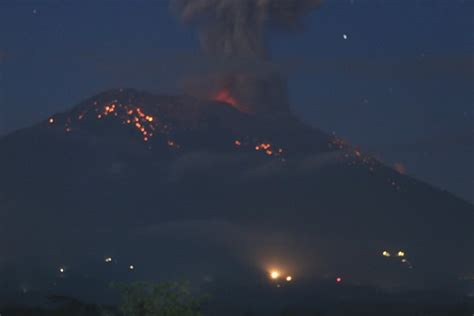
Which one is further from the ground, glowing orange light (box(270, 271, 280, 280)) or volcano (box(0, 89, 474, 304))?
volcano (box(0, 89, 474, 304))

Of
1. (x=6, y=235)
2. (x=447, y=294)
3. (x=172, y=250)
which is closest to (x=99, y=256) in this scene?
(x=172, y=250)

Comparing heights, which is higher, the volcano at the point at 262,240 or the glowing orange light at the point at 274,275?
the volcano at the point at 262,240

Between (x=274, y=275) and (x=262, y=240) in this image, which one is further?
(x=262, y=240)

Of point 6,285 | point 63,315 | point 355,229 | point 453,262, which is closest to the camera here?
point 63,315

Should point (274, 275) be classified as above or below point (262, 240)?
below

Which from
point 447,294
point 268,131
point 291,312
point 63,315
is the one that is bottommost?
point 63,315

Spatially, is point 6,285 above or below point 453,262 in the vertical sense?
below

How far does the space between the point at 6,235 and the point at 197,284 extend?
69946mm

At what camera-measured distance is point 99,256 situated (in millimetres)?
166625

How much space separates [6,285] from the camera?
127m

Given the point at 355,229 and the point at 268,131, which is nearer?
the point at 355,229

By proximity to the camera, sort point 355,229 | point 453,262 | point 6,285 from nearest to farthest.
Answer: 1. point 6,285
2. point 453,262
3. point 355,229

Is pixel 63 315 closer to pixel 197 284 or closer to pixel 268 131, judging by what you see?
pixel 197 284

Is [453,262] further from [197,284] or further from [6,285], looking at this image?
[6,285]
